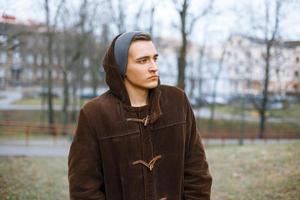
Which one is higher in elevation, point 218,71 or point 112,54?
point 112,54

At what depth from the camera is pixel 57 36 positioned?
79.0 ft

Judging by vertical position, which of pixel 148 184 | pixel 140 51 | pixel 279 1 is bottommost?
pixel 148 184

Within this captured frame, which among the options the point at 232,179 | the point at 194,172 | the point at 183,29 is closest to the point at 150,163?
the point at 194,172

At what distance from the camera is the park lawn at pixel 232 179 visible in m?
6.12

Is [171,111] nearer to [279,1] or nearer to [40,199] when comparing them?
[40,199]

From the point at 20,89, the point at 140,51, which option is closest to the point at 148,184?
the point at 140,51

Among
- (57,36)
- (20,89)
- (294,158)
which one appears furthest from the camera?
(20,89)

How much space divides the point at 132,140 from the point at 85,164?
31 cm

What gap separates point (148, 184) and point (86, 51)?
1094 inches

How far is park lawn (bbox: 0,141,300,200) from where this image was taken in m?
6.12

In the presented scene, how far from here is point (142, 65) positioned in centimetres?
243

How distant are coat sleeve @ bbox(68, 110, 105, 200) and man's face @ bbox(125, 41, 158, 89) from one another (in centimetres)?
39

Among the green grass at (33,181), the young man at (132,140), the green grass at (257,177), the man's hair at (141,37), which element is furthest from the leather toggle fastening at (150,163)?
the green grass at (33,181)

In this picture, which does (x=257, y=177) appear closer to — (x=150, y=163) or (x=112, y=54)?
(x=150, y=163)
